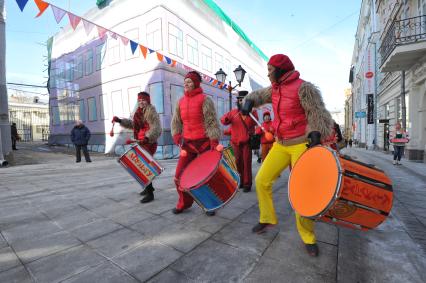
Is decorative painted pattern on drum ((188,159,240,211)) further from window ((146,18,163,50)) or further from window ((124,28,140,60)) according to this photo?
window ((124,28,140,60))

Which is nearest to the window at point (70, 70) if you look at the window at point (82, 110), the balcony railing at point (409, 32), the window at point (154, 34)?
the window at point (82, 110)

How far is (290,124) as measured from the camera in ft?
7.59

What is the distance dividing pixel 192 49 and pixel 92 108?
7809 millimetres

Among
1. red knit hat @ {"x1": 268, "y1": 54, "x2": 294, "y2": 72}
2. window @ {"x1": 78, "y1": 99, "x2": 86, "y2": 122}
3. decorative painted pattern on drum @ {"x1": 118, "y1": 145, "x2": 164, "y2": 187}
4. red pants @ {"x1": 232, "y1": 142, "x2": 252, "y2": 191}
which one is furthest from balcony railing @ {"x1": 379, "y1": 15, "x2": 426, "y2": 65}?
window @ {"x1": 78, "y1": 99, "x2": 86, "y2": 122}

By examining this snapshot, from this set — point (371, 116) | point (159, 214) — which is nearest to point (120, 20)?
point (159, 214)

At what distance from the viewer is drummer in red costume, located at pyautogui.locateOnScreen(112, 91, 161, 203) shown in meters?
3.80

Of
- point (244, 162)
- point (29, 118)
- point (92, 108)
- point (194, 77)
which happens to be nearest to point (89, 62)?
Answer: point (92, 108)

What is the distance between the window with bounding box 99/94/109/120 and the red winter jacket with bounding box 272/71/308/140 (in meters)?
14.5

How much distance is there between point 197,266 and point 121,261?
0.66 meters

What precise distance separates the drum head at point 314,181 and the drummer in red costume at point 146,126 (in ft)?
8.00

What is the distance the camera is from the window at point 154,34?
40.3ft

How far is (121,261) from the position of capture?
203 centimetres

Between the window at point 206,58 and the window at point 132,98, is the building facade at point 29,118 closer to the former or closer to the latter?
the window at point 132,98

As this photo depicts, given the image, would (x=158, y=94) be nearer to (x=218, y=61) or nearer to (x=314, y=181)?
(x=218, y=61)
